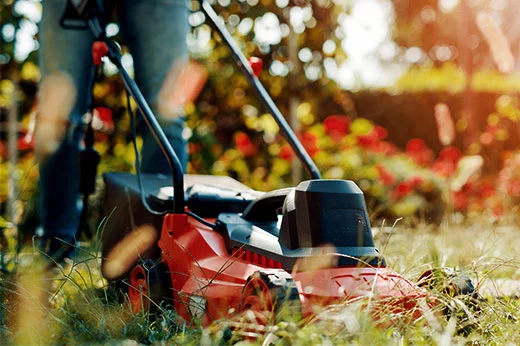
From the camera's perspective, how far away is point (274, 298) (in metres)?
1.36

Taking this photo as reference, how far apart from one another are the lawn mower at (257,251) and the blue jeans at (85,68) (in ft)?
0.68

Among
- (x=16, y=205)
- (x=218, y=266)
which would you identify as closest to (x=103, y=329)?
(x=218, y=266)

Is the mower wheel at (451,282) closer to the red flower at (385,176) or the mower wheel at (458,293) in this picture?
the mower wheel at (458,293)

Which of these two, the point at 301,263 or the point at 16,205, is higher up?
the point at 301,263

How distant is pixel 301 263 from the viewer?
152 cm

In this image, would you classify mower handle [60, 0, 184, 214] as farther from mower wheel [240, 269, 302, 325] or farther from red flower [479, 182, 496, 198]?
red flower [479, 182, 496, 198]

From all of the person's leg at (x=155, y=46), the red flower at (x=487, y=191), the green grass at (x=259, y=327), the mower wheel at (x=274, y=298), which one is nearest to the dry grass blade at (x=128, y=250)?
the green grass at (x=259, y=327)

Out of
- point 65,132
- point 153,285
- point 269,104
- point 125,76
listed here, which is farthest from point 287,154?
point 153,285

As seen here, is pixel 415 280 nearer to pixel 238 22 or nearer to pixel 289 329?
pixel 289 329

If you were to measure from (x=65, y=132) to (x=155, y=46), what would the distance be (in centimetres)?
52

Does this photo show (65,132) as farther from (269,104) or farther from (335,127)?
(335,127)

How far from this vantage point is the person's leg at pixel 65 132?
248cm

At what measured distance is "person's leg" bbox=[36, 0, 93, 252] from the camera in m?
2.48

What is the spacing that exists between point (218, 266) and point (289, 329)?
1.22ft
